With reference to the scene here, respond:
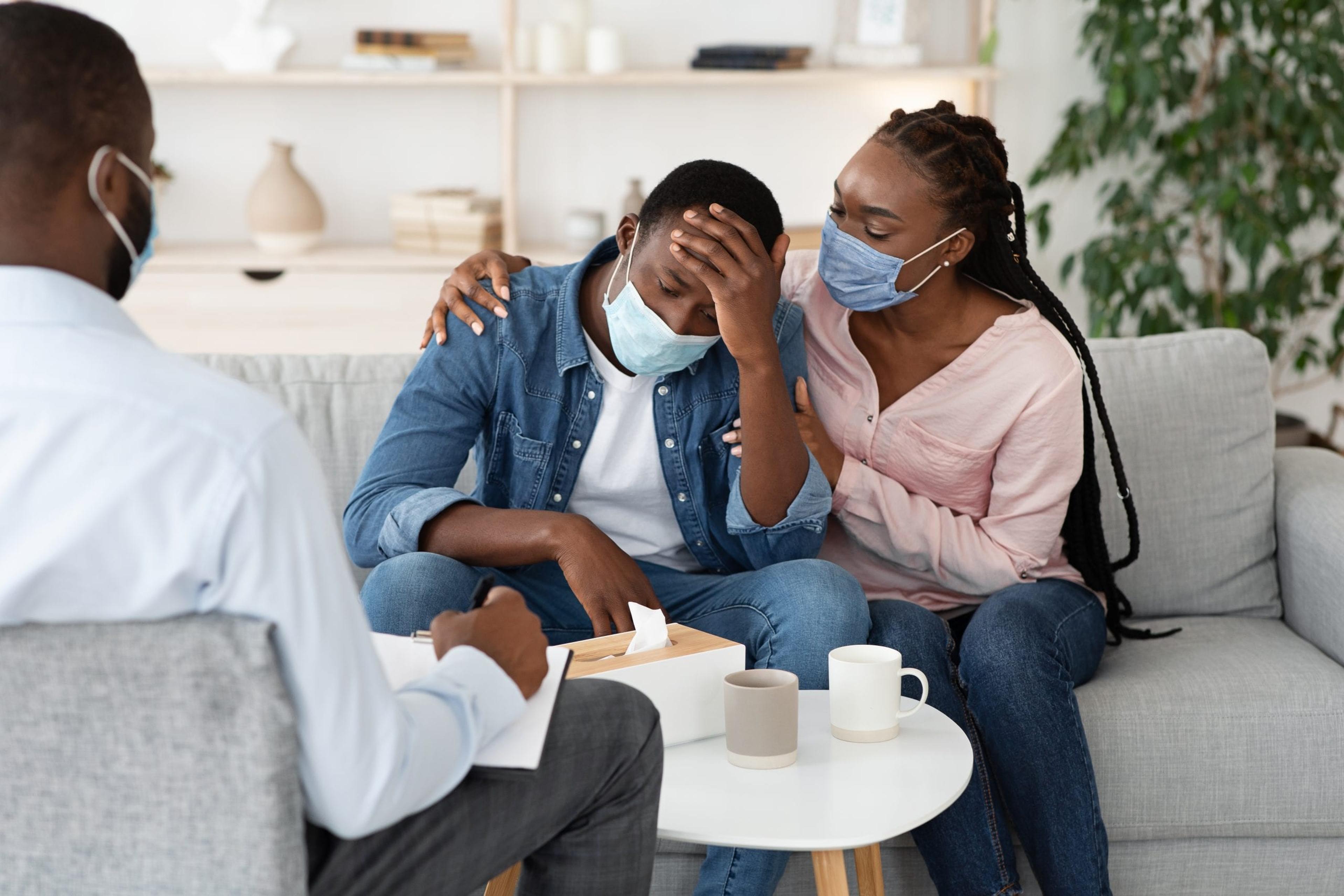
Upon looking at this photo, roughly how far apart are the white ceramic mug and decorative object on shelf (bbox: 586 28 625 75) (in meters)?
2.43

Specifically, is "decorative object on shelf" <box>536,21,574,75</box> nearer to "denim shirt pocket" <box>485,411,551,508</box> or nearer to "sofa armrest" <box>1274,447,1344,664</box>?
"denim shirt pocket" <box>485,411,551,508</box>

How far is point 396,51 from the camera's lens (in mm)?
3271

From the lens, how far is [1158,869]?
152 centimetres

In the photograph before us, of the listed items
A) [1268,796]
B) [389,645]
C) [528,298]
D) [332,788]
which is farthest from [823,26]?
[332,788]

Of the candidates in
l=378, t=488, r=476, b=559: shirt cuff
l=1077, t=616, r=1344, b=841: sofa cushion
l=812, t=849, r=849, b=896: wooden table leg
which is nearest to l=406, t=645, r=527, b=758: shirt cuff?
l=812, t=849, r=849, b=896: wooden table leg

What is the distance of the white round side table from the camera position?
1001mm

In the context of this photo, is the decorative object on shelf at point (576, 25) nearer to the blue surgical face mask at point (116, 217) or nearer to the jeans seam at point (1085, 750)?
the jeans seam at point (1085, 750)

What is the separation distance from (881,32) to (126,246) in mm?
2866

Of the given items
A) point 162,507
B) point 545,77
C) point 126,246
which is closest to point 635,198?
point 545,77

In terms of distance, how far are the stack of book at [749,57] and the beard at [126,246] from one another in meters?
2.63

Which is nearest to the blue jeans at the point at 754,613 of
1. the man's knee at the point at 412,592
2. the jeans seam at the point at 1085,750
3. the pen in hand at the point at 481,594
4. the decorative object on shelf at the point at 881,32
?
the man's knee at the point at 412,592

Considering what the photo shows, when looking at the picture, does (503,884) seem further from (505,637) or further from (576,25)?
(576,25)

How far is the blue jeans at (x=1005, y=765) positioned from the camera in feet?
4.38

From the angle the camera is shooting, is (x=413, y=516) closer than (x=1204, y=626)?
Yes
